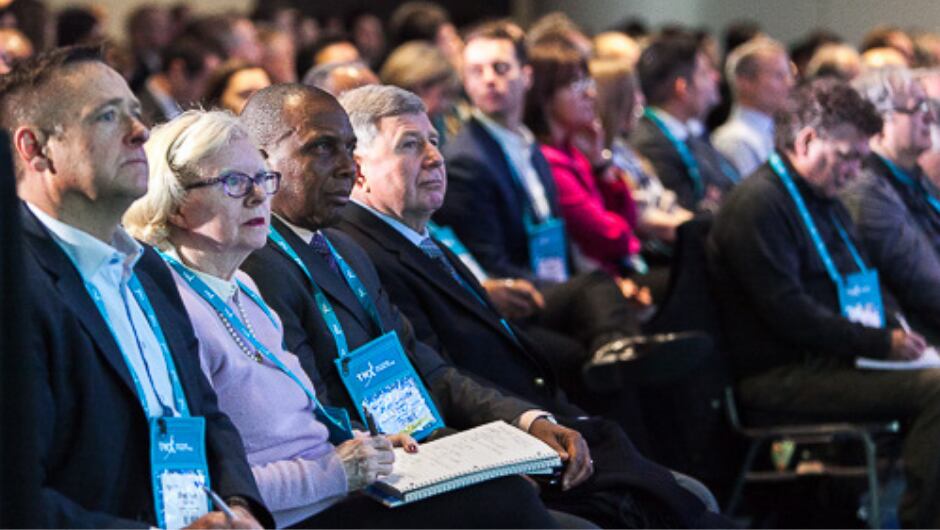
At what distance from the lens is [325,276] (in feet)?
12.2

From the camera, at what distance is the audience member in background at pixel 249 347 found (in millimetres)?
3221

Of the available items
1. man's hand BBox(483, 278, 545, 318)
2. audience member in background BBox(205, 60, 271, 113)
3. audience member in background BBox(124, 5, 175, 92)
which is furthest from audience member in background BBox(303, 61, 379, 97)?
audience member in background BBox(124, 5, 175, 92)

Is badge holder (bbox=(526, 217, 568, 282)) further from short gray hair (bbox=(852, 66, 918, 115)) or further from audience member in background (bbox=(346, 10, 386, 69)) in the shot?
audience member in background (bbox=(346, 10, 386, 69))

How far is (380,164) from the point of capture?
166 inches

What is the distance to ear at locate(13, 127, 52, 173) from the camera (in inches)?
115

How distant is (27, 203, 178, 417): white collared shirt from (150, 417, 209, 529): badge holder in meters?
0.04

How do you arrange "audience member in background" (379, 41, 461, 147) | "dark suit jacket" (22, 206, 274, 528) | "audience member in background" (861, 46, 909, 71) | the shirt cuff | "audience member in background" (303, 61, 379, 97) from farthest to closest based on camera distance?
"audience member in background" (861, 46, 909, 71)
"audience member in background" (379, 41, 461, 147)
"audience member in background" (303, 61, 379, 97)
the shirt cuff
"dark suit jacket" (22, 206, 274, 528)

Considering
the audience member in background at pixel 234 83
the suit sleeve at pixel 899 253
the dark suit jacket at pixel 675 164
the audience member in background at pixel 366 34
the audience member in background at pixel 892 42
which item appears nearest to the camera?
the suit sleeve at pixel 899 253

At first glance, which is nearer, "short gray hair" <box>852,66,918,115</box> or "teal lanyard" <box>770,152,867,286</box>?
"teal lanyard" <box>770,152,867,286</box>

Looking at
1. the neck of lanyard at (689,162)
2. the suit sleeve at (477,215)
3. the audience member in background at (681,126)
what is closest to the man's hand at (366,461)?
the suit sleeve at (477,215)

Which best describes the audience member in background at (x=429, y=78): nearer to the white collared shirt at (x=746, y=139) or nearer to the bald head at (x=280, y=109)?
the white collared shirt at (x=746, y=139)

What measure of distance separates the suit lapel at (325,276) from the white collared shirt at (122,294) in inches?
28.0

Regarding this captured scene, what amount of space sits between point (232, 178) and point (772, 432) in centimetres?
260

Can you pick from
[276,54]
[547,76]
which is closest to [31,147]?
[547,76]
